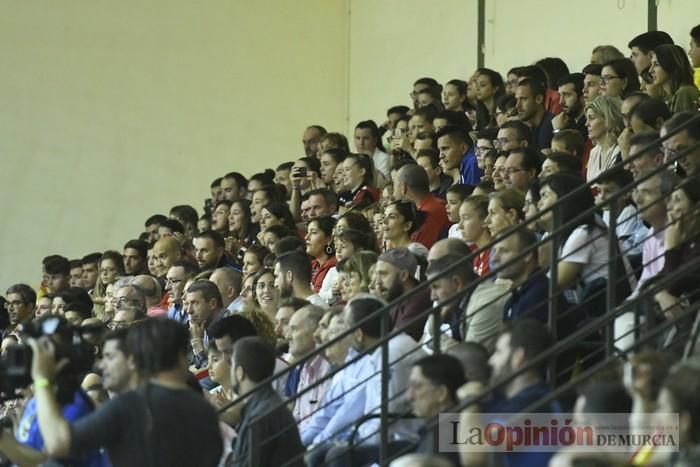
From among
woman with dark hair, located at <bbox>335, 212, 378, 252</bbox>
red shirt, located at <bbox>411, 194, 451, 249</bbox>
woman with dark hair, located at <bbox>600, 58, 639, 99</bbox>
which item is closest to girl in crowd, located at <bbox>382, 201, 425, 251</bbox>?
woman with dark hair, located at <bbox>335, 212, 378, 252</bbox>

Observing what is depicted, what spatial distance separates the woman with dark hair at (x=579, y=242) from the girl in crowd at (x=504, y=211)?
0.42 metres

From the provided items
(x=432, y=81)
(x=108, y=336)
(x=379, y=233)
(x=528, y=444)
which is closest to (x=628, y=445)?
(x=528, y=444)

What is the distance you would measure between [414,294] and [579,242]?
0.84 metres

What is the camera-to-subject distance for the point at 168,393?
5.08 m

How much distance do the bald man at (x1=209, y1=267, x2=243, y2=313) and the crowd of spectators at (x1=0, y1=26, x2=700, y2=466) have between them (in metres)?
0.02

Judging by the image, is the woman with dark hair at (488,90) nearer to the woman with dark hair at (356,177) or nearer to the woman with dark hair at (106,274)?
the woman with dark hair at (356,177)

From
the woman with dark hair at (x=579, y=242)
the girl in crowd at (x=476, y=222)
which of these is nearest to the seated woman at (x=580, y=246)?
the woman with dark hair at (x=579, y=242)

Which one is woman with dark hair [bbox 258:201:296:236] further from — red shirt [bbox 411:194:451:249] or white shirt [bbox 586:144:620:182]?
white shirt [bbox 586:144:620:182]

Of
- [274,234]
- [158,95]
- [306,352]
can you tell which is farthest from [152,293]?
[158,95]

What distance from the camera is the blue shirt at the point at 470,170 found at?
10336 mm

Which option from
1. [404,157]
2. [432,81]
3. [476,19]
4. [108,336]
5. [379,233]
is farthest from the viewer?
[476,19]

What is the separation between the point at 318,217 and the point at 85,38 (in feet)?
23.2

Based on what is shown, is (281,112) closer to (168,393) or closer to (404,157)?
(404,157)

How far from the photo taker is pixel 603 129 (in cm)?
887
